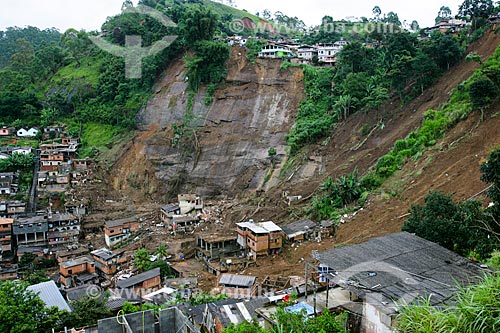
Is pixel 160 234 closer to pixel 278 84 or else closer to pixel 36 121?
pixel 278 84

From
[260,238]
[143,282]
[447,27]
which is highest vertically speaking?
[447,27]

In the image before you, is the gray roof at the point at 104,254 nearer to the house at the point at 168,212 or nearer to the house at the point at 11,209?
the house at the point at 168,212

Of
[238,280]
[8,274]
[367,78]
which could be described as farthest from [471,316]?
[367,78]

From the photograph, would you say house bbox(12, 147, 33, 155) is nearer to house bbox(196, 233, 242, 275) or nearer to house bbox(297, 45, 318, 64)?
house bbox(196, 233, 242, 275)

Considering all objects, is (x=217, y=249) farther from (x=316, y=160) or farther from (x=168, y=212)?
(x=316, y=160)

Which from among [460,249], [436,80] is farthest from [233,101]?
[460,249]

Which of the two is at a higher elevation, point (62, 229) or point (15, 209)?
point (15, 209)

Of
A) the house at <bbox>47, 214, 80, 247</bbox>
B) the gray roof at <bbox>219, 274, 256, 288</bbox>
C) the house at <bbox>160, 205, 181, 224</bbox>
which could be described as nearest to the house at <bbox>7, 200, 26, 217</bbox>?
the house at <bbox>47, 214, 80, 247</bbox>
